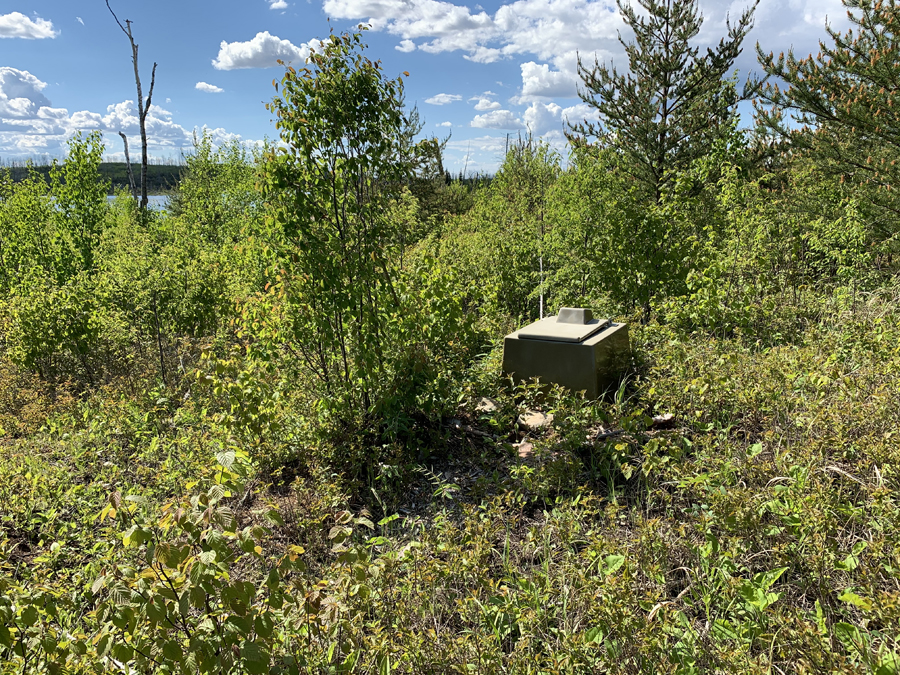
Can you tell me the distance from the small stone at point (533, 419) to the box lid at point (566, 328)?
575 millimetres

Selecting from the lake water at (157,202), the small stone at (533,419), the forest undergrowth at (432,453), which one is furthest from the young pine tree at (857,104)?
the lake water at (157,202)

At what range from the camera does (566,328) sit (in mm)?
4230

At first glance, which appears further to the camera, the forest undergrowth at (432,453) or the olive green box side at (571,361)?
the olive green box side at (571,361)

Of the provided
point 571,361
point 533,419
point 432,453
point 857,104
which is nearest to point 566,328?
point 571,361

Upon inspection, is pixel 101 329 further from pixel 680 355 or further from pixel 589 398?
pixel 680 355

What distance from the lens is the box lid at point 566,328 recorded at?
405 cm

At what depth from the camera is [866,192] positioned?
6.71 m

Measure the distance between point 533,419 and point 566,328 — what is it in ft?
2.48

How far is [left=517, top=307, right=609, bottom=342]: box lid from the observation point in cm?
405

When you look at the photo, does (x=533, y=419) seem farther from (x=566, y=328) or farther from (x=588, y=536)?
(x=588, y=536)

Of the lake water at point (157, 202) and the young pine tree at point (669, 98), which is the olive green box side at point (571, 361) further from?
the lake water at point (157, 202)

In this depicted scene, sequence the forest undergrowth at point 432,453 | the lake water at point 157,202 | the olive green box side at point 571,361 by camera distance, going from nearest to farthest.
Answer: the forest undergrowth at point 432,453 < the olive green box side at point 571,361 < the lake water at point 157,202

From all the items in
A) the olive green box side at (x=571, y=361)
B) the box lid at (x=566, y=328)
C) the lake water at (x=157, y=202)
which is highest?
the lake water at (x=157, y=202)

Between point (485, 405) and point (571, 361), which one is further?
point (485, 405)
